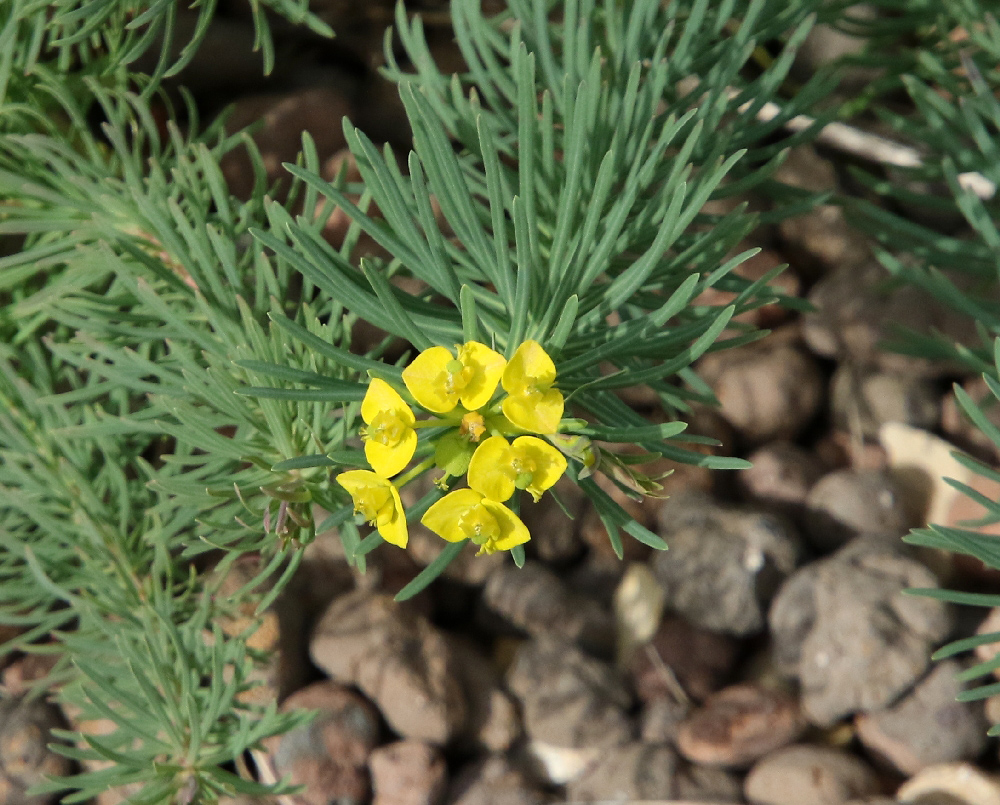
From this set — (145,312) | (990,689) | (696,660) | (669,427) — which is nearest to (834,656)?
(696,660)

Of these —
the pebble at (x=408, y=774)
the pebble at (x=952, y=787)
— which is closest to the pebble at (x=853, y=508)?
the pebble at (x=952, y=787)

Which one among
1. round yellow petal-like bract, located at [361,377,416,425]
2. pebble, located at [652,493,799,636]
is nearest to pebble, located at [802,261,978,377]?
pebble, located at [652,493,799,636]

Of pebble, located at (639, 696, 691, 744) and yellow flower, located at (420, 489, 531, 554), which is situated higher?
yellow flower, located at (420, 489, 531, 554)

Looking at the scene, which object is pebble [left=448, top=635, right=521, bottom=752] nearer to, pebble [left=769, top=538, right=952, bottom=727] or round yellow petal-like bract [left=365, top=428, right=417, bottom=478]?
pebble [left=769, top=538, right=952, bottom=727]

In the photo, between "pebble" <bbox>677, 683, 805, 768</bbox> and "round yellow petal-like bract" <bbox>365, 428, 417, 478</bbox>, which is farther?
"pebble" <bbox>677, 683, 805, 768</bbox>

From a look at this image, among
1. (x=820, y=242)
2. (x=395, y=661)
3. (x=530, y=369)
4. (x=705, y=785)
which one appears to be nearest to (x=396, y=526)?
(x=530, y=369)

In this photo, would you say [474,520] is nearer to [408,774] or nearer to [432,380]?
[432,380]

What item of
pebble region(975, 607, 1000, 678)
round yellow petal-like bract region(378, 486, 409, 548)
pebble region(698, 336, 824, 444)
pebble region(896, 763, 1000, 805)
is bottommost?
pebble region(896, 763, 1000, 805)

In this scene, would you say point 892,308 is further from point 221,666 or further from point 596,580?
point 221,666
